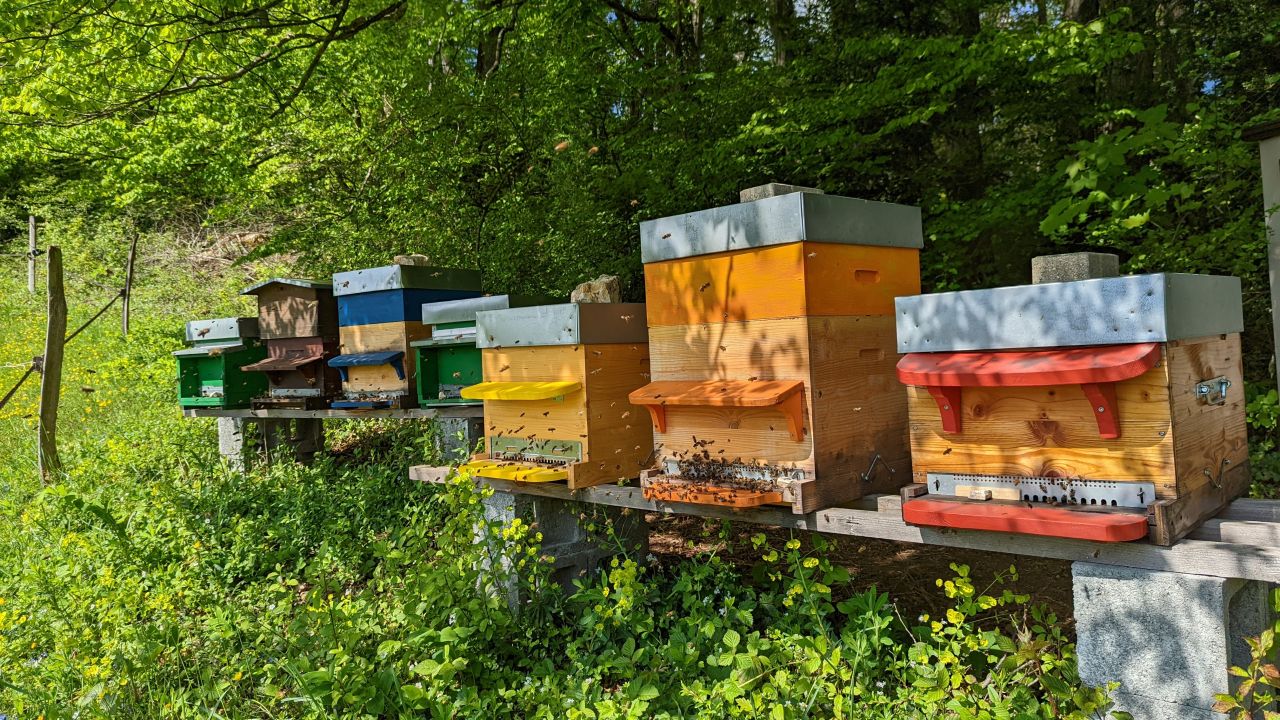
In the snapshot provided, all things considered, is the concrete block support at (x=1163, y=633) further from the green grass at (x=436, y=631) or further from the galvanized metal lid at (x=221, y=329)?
the galvanized metal lid at (x=221, y=329)

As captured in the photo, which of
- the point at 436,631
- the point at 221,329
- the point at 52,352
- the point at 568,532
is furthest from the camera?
the point at 221,329

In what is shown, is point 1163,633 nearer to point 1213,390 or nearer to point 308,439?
point 1213,390

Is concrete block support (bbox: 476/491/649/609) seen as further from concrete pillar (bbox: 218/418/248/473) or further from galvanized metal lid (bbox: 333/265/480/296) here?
concrete pillar (bbox: 218/418/248/473)

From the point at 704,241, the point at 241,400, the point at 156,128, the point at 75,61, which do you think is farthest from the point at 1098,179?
the point at 156,128

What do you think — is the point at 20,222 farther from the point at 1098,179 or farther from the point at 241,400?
the point at 1098,179

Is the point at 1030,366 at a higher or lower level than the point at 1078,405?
higher

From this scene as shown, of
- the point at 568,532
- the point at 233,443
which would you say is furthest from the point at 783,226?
the point at 233,443

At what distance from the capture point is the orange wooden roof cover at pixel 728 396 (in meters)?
2.83

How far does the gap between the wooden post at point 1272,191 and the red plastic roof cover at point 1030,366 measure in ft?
13.3

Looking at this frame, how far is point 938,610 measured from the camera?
4.35m

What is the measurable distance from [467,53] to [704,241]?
32.5 feet

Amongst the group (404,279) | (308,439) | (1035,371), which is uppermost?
(404,279)

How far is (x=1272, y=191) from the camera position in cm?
531

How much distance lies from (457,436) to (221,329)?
3.48 m
